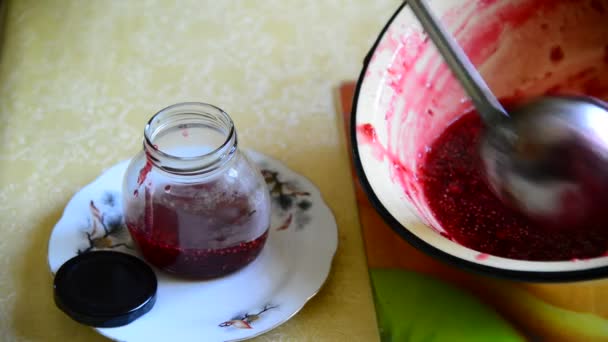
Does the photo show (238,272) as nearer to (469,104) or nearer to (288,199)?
(288,199)

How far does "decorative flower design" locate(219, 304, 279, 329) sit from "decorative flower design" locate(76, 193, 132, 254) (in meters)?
0.15

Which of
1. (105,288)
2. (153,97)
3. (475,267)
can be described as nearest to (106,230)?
(105,288)

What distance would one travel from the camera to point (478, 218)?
2.52 feet

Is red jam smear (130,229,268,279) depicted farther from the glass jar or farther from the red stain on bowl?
the red stain on bowl

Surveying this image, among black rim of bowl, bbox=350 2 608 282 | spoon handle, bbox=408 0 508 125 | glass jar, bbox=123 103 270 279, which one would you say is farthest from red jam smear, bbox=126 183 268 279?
spoon handle, bbox=408 0 508 125

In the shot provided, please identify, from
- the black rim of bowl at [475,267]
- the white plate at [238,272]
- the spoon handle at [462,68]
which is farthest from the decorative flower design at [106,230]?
the spoon handle at [462,68]

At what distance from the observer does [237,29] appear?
1083mm

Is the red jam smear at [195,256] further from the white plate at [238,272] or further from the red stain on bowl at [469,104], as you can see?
the red stain on bowl at [469,104]

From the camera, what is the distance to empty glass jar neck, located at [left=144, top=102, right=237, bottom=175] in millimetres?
671

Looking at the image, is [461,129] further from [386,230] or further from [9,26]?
[9,26]

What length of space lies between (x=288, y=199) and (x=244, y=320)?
0.17 m

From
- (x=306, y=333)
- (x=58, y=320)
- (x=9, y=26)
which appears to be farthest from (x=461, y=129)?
(x=9, y=26)

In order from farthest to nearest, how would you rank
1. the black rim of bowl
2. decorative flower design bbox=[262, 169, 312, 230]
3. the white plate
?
1. decorative flower design bbox=[262, 169, 312, 230]
2. the white plate
3. the black rim of bowl

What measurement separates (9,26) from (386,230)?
2.17 ft
